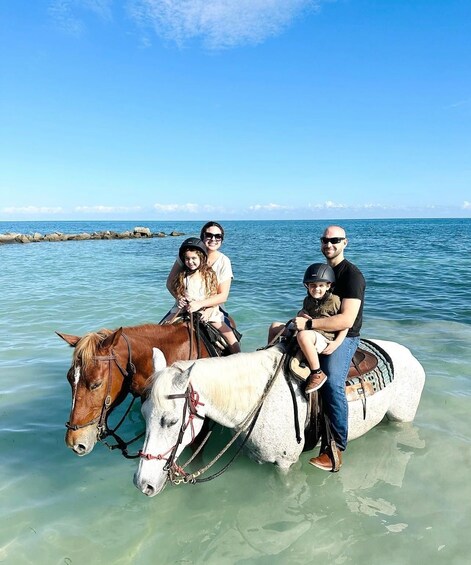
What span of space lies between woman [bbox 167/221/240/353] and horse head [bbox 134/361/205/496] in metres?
1.79

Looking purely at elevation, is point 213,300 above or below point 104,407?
above

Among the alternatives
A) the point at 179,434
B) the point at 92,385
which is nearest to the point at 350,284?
the point at 179,434

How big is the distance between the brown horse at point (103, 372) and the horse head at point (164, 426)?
0.51 meters

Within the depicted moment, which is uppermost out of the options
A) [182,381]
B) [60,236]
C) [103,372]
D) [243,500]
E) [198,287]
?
[198,287]

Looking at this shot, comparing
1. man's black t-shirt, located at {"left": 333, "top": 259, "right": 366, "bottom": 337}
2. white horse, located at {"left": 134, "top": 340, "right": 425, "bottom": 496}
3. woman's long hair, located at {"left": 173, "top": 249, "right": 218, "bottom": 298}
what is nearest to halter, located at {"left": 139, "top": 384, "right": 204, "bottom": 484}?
white horse, located at {"left": 134, "top": 340, "right": 425, "bottom": 496}

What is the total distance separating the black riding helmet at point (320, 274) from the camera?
3633 millimetres

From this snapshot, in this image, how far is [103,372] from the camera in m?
3.43

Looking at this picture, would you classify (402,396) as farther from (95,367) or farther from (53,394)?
(53,394)

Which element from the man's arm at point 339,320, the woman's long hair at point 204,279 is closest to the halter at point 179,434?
the man's arm at point 339,320

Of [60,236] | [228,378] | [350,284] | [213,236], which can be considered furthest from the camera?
[60,236]

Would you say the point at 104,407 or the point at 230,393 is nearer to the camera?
Result: the point at 230,393

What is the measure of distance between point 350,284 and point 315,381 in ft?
3.11

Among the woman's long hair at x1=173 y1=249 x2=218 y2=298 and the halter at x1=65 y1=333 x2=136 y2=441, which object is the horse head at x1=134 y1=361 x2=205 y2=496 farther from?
the woman's long hair at x1=173 y1=249 x2=218 y2=298

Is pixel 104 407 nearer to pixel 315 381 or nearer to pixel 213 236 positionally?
pixel 315 381
